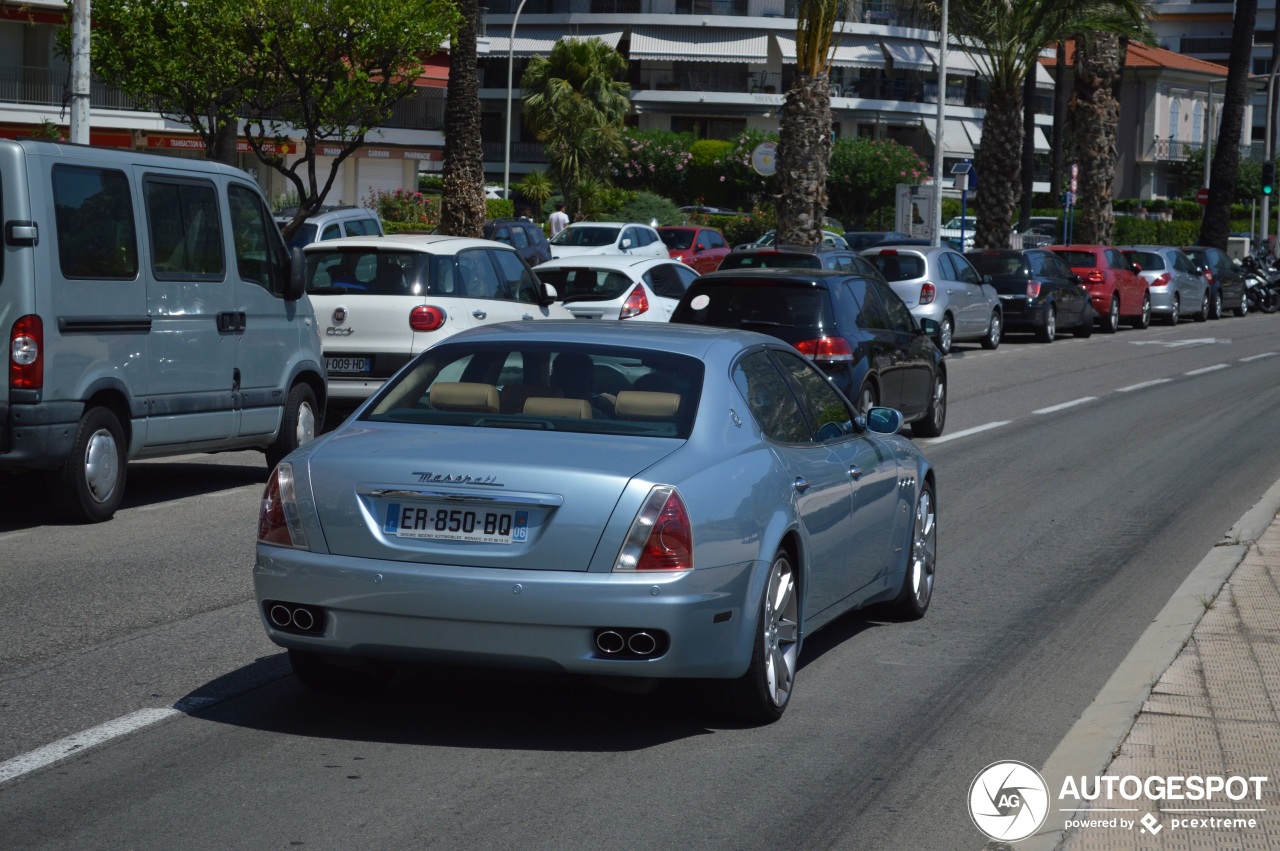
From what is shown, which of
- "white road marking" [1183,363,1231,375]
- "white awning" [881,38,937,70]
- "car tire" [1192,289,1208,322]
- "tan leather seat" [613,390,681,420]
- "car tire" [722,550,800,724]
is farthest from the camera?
"white awning" [881,38,937,70]

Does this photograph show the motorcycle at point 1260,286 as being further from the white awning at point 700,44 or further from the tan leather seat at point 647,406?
the tan leather seat at point 647,406

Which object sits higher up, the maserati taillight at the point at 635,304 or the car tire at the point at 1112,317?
the maserati taillight at the point at 635,304

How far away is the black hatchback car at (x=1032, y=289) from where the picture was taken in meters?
31.3

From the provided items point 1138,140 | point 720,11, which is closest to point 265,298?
point 720,11

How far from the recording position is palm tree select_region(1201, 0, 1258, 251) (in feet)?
152

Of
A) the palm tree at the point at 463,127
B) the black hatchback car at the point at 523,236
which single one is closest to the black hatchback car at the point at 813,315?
the palm tree at the point at 463,127

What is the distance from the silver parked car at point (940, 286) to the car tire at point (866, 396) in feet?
36.6

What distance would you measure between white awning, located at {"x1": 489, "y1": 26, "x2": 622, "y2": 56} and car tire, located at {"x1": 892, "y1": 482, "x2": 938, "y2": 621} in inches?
2981

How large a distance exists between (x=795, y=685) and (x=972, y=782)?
142 centimetres

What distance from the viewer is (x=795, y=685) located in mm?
7098

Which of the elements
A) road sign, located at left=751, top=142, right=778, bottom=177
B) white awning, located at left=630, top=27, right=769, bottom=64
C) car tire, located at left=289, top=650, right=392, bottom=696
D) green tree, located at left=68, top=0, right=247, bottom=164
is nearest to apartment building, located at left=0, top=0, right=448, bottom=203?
road sign, located at left=751, top=142, right=778, bottom=177

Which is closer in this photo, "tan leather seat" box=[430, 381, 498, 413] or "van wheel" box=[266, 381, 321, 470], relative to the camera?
"tan leather seat" box=[430, 381, 498, 413]

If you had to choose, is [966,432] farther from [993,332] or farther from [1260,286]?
[1260,286]

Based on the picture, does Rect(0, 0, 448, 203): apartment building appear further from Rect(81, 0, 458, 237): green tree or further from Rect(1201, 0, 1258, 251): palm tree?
Rect(1201, 0, 1258, 251): palm tree
